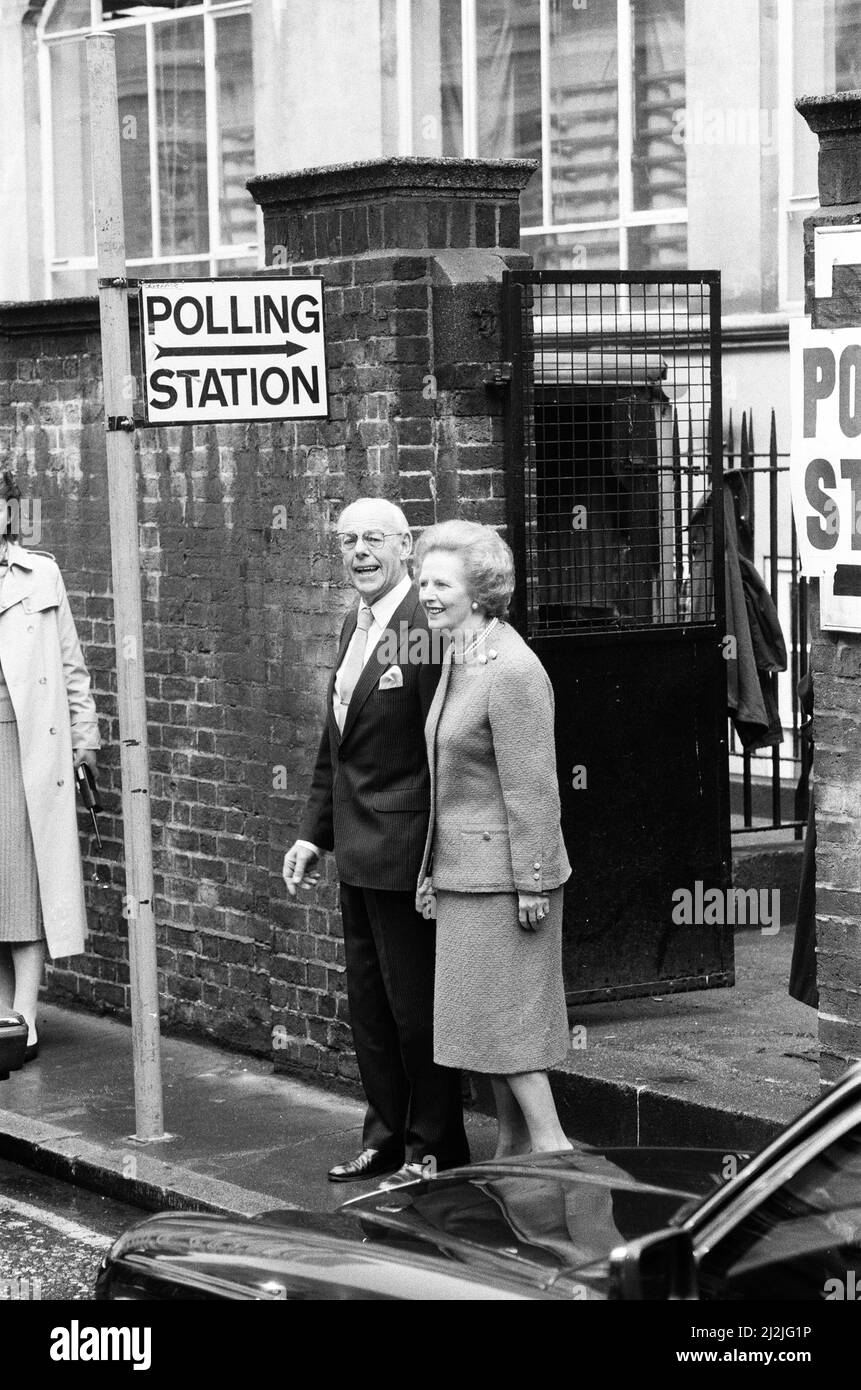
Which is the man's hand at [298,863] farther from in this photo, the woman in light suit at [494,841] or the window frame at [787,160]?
the window frame at [787,160]

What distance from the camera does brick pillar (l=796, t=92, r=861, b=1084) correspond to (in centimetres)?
570

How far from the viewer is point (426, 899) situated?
6207 mm

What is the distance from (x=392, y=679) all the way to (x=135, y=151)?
13226 millimetres

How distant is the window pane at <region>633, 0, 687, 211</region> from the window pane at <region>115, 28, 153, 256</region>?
4.39m

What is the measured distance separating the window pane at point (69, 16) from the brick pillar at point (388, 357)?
426 inches

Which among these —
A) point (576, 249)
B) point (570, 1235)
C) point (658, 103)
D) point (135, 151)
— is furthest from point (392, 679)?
point (135, 151)

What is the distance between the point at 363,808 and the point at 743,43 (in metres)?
10.2

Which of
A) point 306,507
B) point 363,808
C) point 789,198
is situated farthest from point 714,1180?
point 789,198

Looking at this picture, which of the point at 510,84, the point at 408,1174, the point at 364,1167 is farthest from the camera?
the point at 510,84

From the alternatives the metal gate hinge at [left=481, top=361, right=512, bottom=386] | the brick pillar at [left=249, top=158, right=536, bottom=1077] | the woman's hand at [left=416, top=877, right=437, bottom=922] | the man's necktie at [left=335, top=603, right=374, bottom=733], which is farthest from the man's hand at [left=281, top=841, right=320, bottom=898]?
the metal gate hinge at [left=481, top=361, right=512, bottom=386]

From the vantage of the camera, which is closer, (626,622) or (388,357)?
(388,357)

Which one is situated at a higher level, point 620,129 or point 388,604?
point 620,129

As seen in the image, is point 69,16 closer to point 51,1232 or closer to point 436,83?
point 436,83

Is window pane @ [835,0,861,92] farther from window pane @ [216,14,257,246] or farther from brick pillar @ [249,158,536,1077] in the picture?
brick pillar @ [249,158,536,1077]
